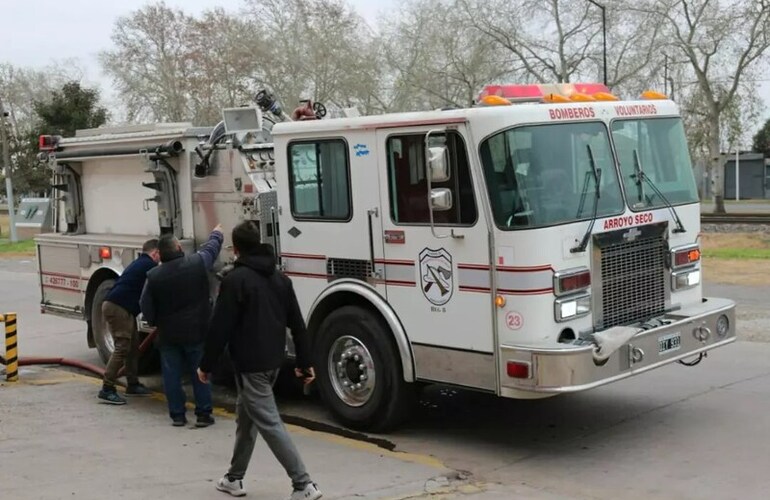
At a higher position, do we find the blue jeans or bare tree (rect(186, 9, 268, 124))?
bare tree (rect(186, 9, 268, 124))

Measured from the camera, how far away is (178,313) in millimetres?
7602

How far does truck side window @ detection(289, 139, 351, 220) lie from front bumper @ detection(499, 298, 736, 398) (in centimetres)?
196

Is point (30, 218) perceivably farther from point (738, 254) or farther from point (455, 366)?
point (455, 366)

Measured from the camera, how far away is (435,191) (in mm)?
6594

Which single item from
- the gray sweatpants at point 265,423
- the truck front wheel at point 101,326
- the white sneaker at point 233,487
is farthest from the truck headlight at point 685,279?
the truck front wheel at point 101,326

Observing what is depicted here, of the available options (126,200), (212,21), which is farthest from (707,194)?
(126,200)

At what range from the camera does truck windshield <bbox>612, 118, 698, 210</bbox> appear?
23.1 feet

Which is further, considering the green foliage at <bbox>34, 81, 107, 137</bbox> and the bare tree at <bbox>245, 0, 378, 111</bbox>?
the bare tree at <bbox>245, 0, 378, 111</bbox>

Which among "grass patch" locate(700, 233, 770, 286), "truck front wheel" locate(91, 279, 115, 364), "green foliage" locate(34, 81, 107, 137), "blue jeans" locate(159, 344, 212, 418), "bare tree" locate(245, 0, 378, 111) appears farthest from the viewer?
"bare tree" locate(245, 0, 378, 111)

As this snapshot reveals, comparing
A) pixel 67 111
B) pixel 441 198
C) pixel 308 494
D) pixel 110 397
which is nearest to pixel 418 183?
pixel 441 198

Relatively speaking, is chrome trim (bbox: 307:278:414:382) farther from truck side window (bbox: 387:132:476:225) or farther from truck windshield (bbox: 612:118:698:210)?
truck windshield (bbox: 612:118:698:210)

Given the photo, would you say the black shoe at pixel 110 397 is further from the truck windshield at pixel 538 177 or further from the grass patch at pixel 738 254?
the grass patch at pixel 738 254

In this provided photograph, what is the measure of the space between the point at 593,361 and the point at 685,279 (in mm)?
1649

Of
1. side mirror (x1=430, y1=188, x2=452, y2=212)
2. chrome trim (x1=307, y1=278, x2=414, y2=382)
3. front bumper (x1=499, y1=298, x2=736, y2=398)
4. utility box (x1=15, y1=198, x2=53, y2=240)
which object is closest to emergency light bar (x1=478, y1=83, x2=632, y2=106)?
side mirror (x1=430, y1=188, x2=452, y2=212)
